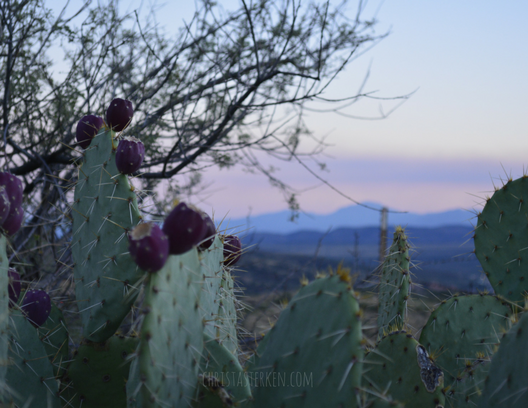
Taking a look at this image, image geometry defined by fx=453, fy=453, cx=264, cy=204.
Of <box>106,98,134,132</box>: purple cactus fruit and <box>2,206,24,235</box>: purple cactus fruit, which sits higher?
<box>106,98,134,132</box>: purple cactus fruit

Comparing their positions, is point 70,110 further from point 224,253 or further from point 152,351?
point 152,351

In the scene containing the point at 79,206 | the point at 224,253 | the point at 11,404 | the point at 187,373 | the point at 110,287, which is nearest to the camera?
the point at 187,373

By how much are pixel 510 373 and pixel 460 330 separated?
0.77 m

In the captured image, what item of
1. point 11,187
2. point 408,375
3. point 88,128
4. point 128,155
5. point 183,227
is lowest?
point 408,375

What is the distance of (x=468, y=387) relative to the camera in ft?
5.58

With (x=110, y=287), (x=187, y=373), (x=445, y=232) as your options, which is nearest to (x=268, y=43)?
(x=110, y=287)

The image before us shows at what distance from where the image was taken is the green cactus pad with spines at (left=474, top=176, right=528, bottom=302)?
2285mm

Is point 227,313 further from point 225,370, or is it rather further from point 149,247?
point 149,247

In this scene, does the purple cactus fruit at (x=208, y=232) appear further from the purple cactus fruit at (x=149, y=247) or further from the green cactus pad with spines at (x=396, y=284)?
the green cactus pad with spines at (x=396, y=284)

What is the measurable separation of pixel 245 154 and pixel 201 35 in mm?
986

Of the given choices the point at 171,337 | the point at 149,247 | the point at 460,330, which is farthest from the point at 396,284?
the point at 149,247

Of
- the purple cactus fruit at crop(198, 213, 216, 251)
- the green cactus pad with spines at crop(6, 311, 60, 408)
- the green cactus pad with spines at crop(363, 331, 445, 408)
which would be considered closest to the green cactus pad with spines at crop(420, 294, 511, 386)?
the green cactus pad with spines at crop(363, 331, 445, 408)

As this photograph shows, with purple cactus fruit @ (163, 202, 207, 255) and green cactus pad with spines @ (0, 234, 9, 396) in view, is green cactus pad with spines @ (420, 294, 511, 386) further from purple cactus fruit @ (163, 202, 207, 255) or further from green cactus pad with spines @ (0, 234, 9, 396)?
green cactus pad with spines @ (0, 234, 9, 396)

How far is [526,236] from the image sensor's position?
2.30 meters
